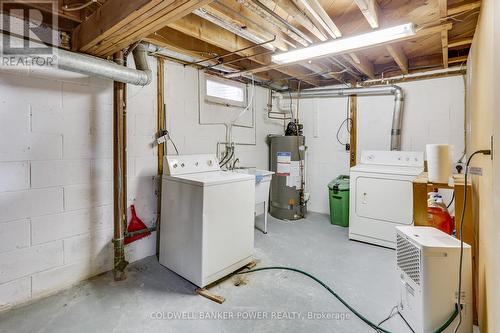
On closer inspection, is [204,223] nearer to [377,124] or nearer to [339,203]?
[339,203]

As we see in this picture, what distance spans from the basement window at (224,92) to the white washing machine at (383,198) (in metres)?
1.95

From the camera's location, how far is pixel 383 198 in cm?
311

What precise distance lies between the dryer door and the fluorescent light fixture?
1627 mm

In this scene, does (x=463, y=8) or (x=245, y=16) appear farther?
(x=245, y=16)

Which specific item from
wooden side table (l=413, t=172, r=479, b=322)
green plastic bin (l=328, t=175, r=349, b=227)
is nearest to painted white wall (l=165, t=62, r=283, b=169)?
green plastic bin (l=328, t=175, r=349, b=227)

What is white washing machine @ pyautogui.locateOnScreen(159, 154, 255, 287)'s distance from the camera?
2209 mm

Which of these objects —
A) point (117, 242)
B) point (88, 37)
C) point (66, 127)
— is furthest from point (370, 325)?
point (88, 37)

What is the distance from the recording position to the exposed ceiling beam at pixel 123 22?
1.50 m

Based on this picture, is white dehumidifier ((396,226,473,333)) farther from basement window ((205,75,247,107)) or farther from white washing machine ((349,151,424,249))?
basement window ((205,75,247,107))

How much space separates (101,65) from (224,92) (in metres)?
1.78

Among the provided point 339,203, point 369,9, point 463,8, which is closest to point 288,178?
point 339,203

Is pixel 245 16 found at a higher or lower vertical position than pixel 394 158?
higher

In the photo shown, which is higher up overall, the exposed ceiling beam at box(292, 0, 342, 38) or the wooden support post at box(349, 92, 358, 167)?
the exposed ceiling beam at box(292, 0, 342, 38)
